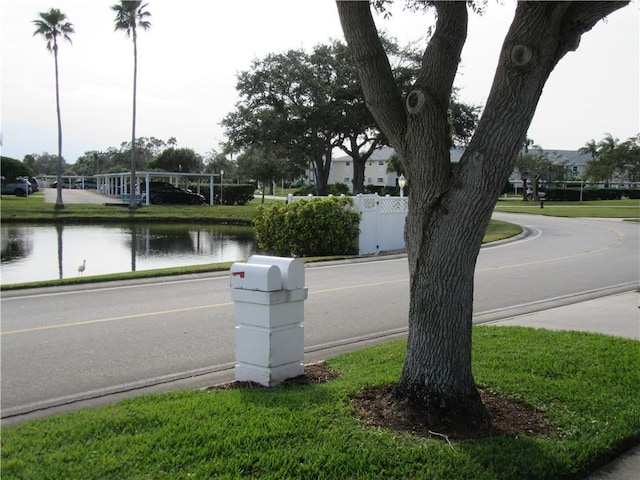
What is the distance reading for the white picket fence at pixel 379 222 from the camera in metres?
20.3

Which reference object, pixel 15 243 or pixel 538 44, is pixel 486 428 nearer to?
pixel 538 44

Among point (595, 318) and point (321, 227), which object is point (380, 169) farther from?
point (595, 318)

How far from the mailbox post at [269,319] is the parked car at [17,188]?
55788mm

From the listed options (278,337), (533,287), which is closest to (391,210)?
(533,287)

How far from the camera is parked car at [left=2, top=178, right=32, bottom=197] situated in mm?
55022

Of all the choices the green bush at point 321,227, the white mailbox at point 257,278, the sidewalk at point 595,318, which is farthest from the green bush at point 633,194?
the white mailbox at point 257,278

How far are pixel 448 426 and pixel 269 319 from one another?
1784 mm

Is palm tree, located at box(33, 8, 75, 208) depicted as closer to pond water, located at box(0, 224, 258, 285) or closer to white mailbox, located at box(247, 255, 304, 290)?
pond water, located at box(0, 224, 258, 285)

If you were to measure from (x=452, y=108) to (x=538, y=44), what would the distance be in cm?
3376

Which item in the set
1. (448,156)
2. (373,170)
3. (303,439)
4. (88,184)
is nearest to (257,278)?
(303,439)

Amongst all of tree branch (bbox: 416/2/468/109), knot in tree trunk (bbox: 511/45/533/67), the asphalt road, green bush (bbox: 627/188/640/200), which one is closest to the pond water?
the asphalt road

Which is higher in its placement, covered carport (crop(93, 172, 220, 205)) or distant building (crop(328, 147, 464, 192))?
distant building (crop(328, 147, 464, 192))

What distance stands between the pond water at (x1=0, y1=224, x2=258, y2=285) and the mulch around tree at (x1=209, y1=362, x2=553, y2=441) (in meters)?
11.1

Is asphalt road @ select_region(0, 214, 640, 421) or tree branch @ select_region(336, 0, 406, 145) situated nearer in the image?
tree branch @ select_region(336, 0, 406, 145)
